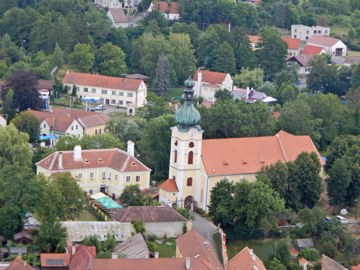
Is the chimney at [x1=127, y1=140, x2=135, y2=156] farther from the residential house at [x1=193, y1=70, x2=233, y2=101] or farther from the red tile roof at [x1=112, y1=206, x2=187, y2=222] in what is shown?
the residential house at [x1=193, y1=70, x2=233, y2=101]

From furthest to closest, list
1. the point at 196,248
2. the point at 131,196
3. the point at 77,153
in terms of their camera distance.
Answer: the point at 77,153
the point at 131,196
the point at 196,248

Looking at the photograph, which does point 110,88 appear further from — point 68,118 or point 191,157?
point 191,157

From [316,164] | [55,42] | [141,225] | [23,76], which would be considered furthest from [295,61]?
[141,225]

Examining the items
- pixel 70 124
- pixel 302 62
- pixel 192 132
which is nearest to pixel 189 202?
pixel 192 132

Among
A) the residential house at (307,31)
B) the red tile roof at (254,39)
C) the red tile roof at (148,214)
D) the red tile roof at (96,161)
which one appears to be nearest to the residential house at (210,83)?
the red tile roof at (254,39)

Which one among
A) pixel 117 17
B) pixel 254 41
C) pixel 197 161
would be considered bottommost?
pixel 254 41

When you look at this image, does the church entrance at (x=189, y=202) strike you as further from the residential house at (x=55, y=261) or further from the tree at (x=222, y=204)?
the residential house at (x=55, y=261)
